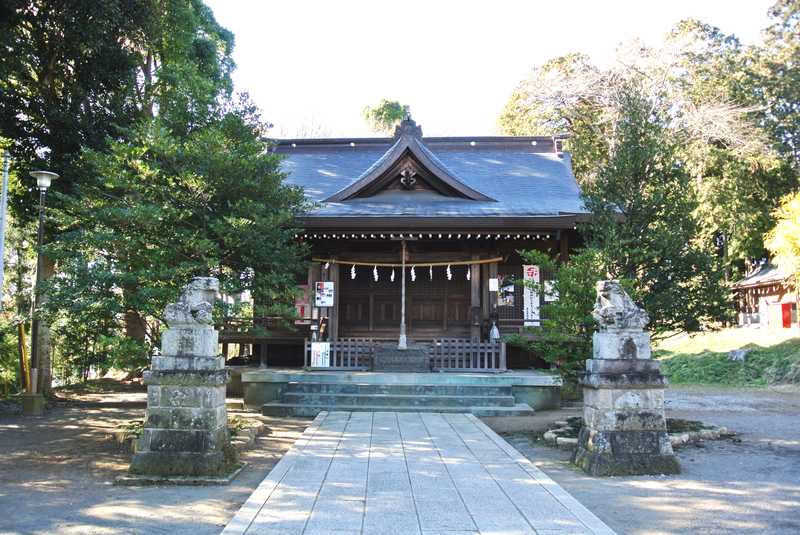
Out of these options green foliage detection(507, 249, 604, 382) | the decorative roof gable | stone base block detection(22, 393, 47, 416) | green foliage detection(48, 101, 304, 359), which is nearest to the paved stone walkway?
green foliage detection(507, 249, 604, 382)

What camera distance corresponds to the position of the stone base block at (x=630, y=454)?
265 inches

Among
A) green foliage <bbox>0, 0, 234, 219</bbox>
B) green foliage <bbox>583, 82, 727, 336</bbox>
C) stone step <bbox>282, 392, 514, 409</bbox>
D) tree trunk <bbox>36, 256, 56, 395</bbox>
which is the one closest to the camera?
green foliage <bbox>583, 82, 727, 336</bbox>

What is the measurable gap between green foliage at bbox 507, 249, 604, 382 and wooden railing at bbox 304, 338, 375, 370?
5314 mm

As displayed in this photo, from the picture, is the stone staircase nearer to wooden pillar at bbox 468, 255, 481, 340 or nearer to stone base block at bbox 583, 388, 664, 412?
wooden pillar at bbox 468, 255, 481, 340

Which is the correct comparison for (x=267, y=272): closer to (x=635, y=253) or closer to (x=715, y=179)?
(x=635, y=253)

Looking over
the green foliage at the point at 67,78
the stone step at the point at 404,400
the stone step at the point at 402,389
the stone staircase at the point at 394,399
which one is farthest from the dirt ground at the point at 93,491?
the green foliage at the point at 67,78

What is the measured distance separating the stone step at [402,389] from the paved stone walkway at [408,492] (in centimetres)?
319

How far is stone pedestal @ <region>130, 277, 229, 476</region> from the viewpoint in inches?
256

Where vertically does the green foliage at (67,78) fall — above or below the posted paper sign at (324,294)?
above

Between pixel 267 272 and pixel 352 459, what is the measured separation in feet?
13.3

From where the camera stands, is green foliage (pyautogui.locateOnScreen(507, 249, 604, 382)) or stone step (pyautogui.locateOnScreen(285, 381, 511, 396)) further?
stone step (pyautogui.locateOnScreen(285, 381, 511, 396))

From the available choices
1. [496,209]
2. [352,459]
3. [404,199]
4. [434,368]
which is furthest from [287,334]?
[352,459]

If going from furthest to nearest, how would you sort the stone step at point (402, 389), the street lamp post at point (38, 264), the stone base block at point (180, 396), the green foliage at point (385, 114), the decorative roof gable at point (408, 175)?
the green foliage at point (385, 114), the decorative roof gable at point (408, 175), the stone step at point (402, 389), the street lamp post at point (38, 264), the stone base block at point (180, 396)

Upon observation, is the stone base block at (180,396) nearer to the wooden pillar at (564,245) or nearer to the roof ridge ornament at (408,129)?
the wooden pillar at (564,245)
